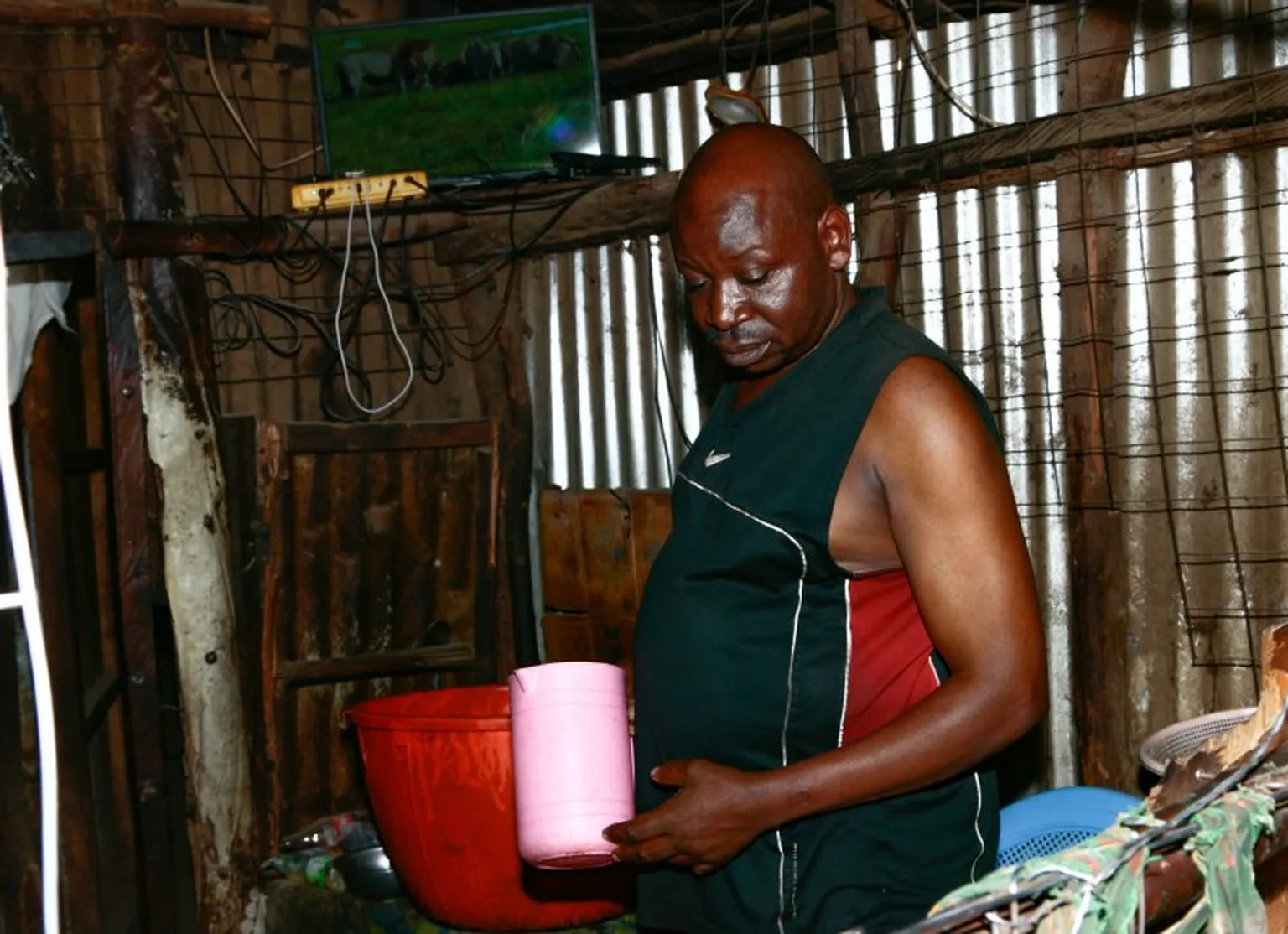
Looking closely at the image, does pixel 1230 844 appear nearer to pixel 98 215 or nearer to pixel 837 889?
pixel 837 889

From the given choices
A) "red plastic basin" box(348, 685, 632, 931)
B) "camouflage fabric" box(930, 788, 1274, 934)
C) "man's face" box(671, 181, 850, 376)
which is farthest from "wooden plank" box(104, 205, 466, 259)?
"camouflage fabric" box(930, 788, 1274, 934)

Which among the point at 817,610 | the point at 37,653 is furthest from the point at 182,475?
the point at 37,653

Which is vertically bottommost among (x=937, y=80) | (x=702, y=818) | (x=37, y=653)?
(x=702, y=818)

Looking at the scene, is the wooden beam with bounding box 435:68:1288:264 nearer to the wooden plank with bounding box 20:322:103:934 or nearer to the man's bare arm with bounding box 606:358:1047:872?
the wooden plank with bounding box 20:322:103:934

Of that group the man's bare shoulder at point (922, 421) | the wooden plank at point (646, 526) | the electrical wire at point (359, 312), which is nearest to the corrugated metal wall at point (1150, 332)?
the wooden plank at point (646, 526)

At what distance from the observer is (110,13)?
5.39 m

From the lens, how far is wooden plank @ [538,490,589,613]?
19.1ft

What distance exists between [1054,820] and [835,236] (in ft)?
4.76

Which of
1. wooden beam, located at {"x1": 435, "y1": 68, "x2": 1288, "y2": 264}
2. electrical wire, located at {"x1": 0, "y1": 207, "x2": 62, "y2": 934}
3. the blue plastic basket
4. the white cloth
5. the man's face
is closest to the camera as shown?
electrical wire, located at {"x1": 0, "y1": 207, "x2": 62, "y2": 934}

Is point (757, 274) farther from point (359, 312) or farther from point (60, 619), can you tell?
point (359, 312)

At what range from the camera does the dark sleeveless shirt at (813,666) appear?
7.11 feet

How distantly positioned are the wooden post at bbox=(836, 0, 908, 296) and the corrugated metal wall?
0.20ft

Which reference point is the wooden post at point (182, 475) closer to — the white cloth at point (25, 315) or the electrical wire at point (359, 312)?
the white cloth at point (25, 315)

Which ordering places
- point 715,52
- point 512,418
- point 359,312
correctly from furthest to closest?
point 512,418 < point 359,312 < point 715,52
